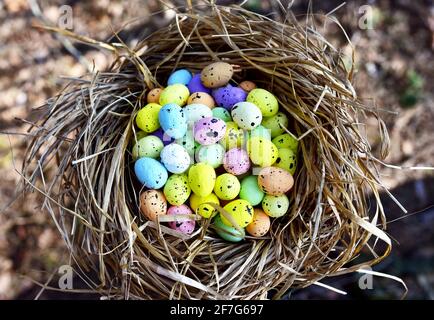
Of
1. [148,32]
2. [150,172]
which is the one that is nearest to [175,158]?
[150,172]

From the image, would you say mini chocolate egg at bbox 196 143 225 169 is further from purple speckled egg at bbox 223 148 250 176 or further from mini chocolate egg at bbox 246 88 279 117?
mini chocolate egg at bbox 246 88 279 117

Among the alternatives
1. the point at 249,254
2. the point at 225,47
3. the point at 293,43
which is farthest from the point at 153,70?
the point at 249,254

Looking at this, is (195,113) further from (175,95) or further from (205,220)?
(205,220)

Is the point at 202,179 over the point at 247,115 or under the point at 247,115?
under

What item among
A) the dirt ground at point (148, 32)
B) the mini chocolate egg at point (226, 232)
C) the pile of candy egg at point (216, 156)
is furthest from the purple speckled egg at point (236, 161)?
the dirt ground at point (148, 32)

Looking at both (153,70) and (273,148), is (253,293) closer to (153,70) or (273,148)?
(273,148)

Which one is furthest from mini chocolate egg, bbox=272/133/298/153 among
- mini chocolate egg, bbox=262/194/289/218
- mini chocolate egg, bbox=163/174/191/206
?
mini chocolate egg, bbox=163/174/191/206
